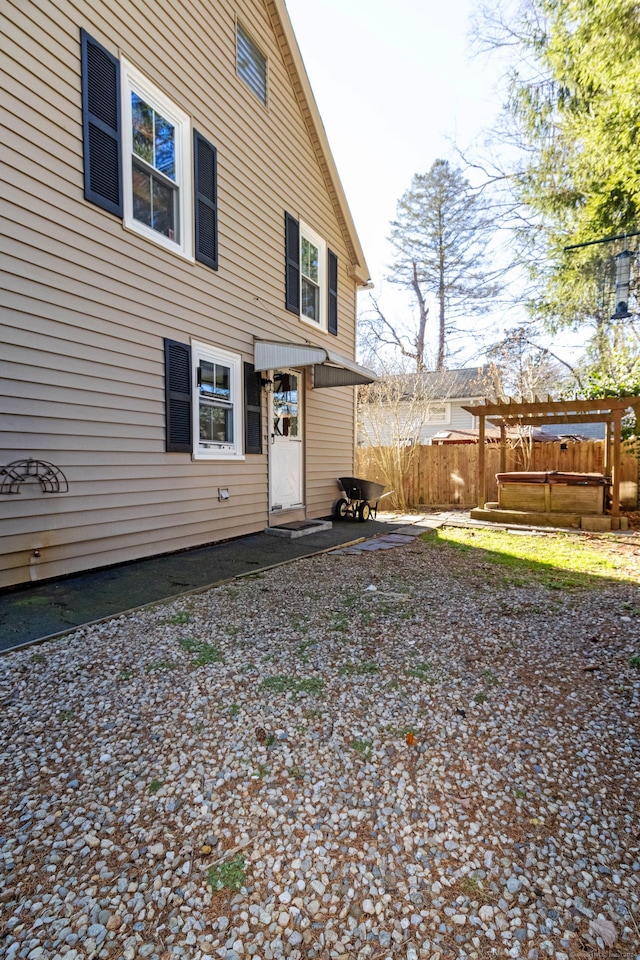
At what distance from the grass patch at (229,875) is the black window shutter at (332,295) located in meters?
8.04

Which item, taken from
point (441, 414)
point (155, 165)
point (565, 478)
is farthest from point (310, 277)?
point (441, 414)

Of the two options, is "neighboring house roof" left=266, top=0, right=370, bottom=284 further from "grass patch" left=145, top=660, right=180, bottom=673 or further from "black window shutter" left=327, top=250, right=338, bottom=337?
"grass patch" left=145, top=660, right=180, bottom=673

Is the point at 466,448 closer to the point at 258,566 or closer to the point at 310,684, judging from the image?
the point at 258,566

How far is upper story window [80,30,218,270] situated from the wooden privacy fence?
716 centimetres

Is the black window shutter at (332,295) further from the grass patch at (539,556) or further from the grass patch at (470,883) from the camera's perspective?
the grass patch at (470,883)

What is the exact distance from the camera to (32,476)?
12.5 feet

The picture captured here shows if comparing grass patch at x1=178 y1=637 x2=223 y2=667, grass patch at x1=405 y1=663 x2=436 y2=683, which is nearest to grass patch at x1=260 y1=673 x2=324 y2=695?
grass patch at x1=178 y1=637 x2=223 y2=667

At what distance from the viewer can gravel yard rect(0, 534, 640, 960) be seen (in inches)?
49.6

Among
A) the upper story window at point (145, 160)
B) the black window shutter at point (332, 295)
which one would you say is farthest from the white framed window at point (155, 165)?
the black window shutter at point (332, 295)

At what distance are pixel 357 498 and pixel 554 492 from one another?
3531mm

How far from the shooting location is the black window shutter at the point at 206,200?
5.46 metres

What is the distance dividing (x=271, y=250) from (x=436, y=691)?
6.38 metres

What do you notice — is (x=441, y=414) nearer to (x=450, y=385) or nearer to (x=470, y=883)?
(x=450, y=385)

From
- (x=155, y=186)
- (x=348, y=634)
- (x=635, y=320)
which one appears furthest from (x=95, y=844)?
(x=635, y=320)
